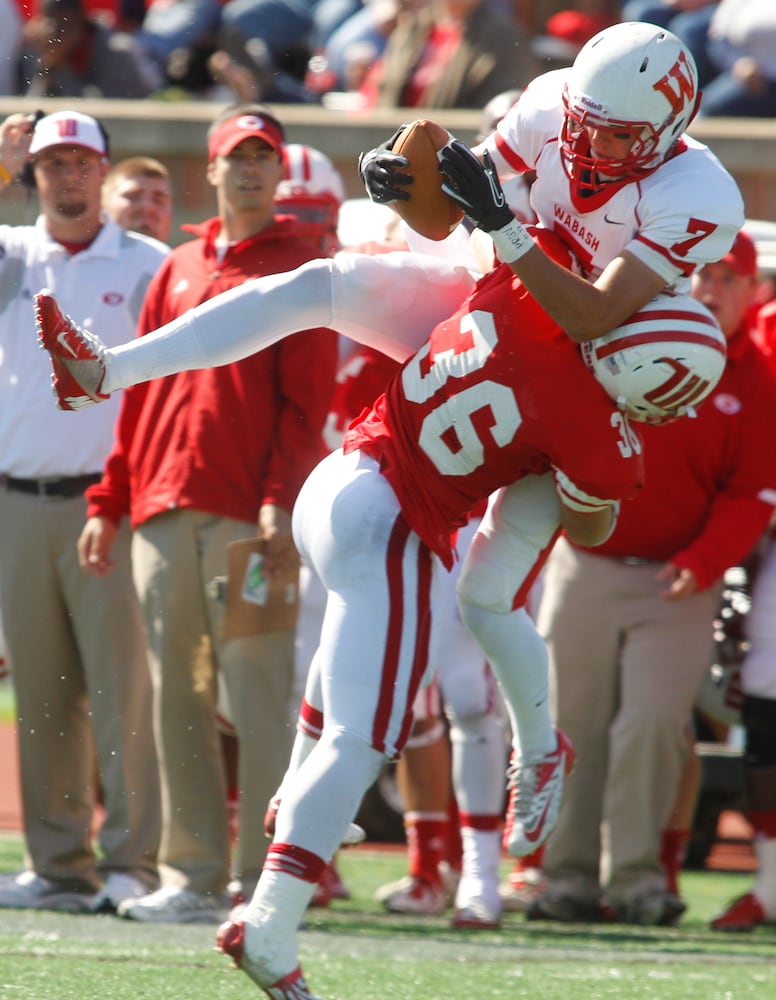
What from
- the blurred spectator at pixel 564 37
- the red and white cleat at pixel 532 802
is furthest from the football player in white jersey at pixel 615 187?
the blurred spectator at pixel 564 37

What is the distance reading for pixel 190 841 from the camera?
200 inches

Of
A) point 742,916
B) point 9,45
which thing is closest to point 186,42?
point 9,45

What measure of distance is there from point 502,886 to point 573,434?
9.06ft

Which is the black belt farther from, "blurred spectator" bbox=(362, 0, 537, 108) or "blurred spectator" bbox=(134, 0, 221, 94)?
"blurred spectator" bbox=(134, 0, 221, 94)

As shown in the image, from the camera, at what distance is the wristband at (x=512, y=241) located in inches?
136

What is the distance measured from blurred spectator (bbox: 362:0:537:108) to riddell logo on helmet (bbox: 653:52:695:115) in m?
4.56

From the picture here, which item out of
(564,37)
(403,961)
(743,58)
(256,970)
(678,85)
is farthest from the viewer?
(564,37)

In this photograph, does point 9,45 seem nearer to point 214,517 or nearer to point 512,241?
point 214,517

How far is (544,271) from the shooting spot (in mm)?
3471

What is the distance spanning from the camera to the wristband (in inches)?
136

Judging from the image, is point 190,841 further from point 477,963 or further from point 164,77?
point 164,77

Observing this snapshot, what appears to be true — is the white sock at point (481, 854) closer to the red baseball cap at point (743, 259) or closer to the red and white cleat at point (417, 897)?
the red and white cleat at point (417, 897)

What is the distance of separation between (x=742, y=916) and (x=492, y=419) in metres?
2.37

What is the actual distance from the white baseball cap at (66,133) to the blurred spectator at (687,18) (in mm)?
4533
